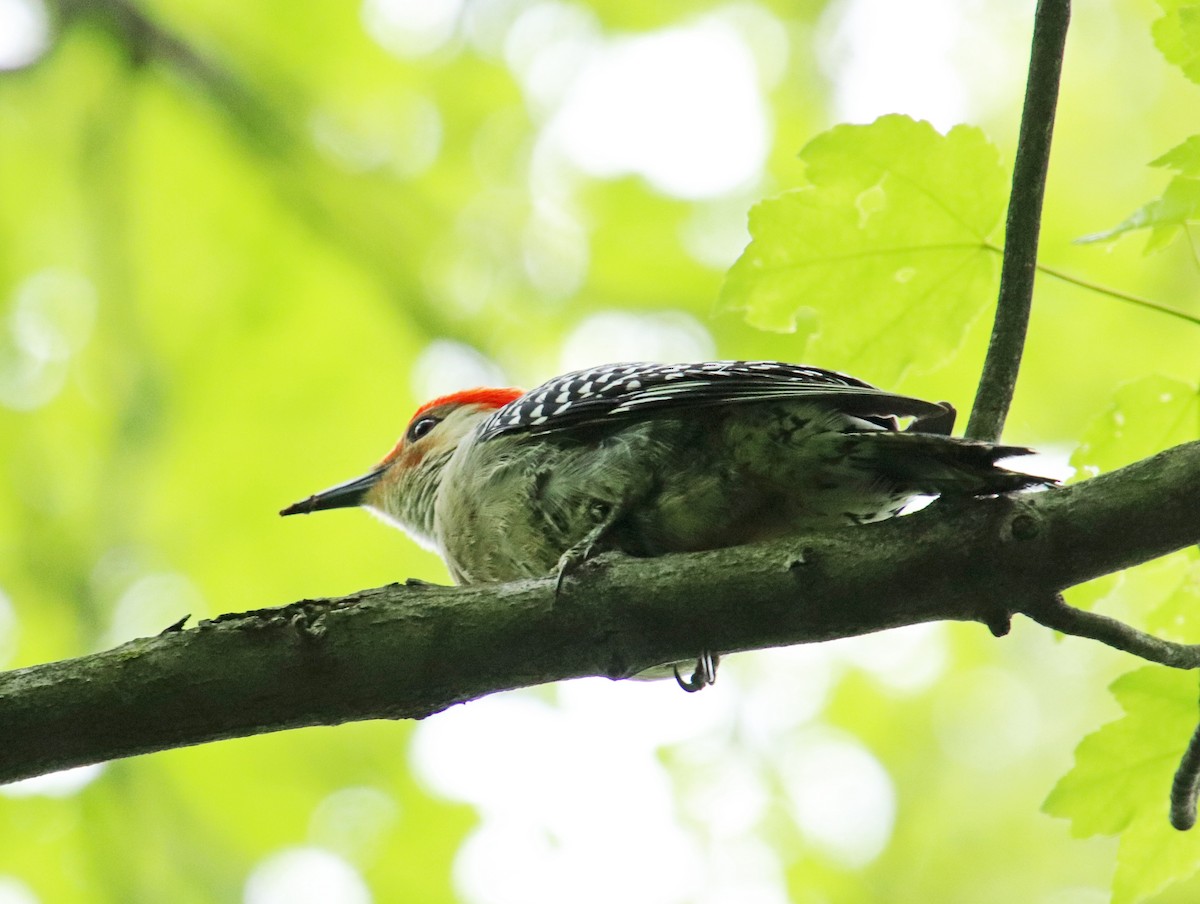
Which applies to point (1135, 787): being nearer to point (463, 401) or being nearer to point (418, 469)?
point (418, 469)

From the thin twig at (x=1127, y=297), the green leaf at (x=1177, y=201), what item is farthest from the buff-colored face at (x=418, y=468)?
the green leaf at (x=1177, y=201)

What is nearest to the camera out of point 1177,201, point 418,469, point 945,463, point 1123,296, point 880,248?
point 1177,201

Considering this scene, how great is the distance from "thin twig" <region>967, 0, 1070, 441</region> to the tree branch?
286 mm

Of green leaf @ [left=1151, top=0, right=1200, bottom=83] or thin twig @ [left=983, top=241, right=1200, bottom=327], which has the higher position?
green leaf @ [left=1151, top=0, right=1200, bottom=83]

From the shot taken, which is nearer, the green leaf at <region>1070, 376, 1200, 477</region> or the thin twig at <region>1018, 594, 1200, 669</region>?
the thin twig at <region>1018, 594, 1200, 669</region>

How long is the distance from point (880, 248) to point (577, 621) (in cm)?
122

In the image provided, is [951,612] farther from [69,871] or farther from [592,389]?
[69,871]

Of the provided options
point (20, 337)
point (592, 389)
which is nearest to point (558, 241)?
point (20, 337)

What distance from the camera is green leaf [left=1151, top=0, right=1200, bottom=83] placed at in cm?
247

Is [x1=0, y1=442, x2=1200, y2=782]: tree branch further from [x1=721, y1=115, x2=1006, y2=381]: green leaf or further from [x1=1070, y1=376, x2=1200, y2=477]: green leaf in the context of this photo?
[x1=721, y1=115, x2=1006, y2=381]: green leaf

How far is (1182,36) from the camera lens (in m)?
2.50

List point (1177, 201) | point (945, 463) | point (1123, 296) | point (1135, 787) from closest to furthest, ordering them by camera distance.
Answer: point (1177, 201)
point (1123, 296)
point (945, 463)
point (1135, 787)

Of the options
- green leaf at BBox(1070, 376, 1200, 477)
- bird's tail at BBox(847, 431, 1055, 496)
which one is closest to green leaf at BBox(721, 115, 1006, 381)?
bird's tail at BBox(847, 431, 1055, 496)

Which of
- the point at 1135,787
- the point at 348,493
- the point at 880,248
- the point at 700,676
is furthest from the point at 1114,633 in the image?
the point at 348,493
